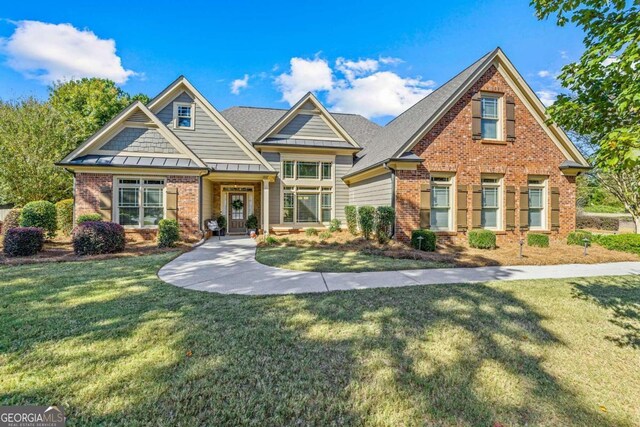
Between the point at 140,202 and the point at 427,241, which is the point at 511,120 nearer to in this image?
the point at 427,241

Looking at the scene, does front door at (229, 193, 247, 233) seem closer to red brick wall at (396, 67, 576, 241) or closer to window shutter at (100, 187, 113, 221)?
window shutter at (100, 187, 113, 221)

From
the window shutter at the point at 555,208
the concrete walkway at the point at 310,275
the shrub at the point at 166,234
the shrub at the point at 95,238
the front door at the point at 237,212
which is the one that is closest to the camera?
the concrete walkway at the point at 310,275

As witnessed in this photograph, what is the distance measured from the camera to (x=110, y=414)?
83.0 inches

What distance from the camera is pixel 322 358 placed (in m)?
2.94

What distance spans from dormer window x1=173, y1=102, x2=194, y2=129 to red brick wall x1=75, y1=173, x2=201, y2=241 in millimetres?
3122

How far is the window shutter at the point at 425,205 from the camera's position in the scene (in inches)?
422

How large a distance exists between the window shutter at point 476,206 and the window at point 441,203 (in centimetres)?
86

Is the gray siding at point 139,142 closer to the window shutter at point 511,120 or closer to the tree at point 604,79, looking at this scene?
the tree at point 604,79

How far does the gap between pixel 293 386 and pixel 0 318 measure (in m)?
4.25

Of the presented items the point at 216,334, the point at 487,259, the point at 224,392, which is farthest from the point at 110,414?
the point at 487,259

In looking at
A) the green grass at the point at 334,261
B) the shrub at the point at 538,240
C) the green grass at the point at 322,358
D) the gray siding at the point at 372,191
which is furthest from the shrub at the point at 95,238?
the shrub at the point at 538,240

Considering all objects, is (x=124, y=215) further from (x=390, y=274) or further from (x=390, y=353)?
(x=390, y=353)

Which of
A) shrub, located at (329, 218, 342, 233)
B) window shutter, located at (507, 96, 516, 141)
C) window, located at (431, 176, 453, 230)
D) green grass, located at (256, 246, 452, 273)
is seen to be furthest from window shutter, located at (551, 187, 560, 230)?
shrub, located at (329, 218, 342, 233)

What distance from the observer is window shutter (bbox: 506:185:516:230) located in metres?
11.4
